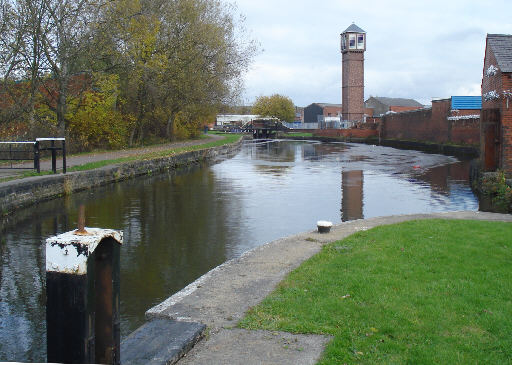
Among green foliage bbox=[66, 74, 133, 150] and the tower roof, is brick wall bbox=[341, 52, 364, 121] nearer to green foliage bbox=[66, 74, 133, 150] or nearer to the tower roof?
the tower roof

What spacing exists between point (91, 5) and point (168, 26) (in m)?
10.5

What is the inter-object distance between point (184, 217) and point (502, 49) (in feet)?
36.5

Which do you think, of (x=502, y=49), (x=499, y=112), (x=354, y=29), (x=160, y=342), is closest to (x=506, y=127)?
(x=499, y=112)

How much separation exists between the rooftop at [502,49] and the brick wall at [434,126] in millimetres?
14892

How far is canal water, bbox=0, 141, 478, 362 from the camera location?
20.6 ft

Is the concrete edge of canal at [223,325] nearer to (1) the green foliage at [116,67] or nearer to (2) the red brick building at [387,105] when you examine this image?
(1) the green foliage at [116,67]

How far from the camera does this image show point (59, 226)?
1055 cm

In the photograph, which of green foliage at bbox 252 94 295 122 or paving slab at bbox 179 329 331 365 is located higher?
green foliage at bbox 252 94 295 122

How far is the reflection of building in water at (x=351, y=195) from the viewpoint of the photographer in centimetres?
1193

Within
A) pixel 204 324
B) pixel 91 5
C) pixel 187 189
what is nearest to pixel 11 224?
pixel 187 189

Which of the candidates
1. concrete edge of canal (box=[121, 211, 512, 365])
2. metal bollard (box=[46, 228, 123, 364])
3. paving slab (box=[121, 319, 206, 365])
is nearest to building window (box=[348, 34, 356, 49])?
concrete edge of canal (box=[121, 211, 512, 365])

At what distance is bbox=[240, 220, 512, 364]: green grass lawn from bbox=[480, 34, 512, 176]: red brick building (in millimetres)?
8609

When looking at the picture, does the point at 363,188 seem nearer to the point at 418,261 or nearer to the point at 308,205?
the point at 308,205

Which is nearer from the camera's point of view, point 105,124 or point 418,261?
point 418,261
